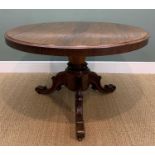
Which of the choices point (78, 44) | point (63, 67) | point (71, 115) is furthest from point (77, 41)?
point (63, 67)

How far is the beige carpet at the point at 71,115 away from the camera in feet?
4.48

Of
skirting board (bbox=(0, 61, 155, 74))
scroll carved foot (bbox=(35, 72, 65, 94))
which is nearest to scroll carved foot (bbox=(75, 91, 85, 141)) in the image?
scroll carved foot (bbox=(35, 72, 65, 94))

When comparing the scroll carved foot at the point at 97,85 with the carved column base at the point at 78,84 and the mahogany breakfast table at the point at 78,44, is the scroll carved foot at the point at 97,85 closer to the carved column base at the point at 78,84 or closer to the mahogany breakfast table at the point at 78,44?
the carved column base at the point at 78,84

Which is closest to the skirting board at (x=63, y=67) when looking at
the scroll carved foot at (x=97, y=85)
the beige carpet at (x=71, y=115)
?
the beige carpet at (x=71, y=115)

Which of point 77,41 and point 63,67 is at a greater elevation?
point 77,41

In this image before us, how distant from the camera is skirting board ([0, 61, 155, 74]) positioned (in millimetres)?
2375

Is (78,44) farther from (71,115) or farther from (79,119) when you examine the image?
(71,115)

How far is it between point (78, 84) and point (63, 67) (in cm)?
82

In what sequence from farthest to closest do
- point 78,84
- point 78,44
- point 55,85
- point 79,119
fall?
point 55,85 → point 78,84 → point 79,119 → point 78,44

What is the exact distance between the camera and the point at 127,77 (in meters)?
2.30

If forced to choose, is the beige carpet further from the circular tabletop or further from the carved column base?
the circular tabletop

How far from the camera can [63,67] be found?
7.85ft
